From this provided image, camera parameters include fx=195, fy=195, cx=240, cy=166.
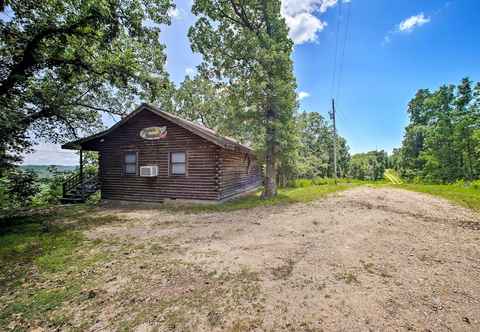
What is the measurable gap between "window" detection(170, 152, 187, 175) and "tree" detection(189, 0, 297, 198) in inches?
150

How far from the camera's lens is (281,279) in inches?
122

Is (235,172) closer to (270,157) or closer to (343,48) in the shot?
(270,157)

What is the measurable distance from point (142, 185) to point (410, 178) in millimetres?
34913

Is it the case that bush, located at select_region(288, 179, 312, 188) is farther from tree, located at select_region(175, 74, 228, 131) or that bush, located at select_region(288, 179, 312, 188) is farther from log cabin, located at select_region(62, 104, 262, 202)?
tree, located at select_region(175, 74, 228, 131)

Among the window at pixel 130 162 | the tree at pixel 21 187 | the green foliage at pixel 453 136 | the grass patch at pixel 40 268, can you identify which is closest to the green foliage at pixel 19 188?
the tree at pixel 21 187

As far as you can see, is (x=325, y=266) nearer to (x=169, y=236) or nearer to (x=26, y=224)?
(x=169, y=236)

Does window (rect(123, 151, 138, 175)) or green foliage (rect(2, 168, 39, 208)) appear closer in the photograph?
window (rect(123, 151, 138, 175))

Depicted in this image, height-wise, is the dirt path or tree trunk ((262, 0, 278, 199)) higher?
tree trunk ((262, 0, 278, 199))

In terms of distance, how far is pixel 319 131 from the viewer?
32531 millimetres

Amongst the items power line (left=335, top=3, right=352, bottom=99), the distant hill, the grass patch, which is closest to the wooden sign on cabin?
the grass patch

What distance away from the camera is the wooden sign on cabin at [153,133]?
405 inches

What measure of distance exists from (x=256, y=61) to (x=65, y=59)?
851 centimetres

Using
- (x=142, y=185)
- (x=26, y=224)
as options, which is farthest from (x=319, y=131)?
(x=26, y=224)

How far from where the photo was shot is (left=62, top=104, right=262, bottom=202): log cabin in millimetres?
9742
